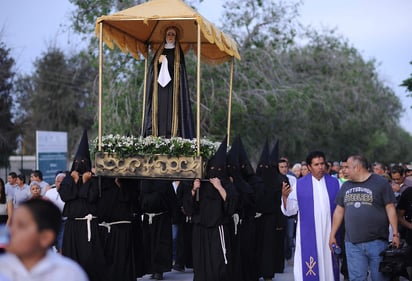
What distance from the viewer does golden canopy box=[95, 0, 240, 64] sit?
1003 centimetres

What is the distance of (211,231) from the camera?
10.6 meters

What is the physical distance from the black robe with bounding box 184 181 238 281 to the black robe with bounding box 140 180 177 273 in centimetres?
176

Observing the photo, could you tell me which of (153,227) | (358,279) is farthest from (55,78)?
(358,279)

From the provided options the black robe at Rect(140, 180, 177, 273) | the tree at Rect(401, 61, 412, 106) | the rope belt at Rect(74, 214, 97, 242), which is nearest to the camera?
the rope belt at Rect(74, 214, 97, 242)

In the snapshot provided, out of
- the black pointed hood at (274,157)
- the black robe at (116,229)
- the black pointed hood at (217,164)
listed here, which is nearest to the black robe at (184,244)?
the black pointed hood at (274,157)

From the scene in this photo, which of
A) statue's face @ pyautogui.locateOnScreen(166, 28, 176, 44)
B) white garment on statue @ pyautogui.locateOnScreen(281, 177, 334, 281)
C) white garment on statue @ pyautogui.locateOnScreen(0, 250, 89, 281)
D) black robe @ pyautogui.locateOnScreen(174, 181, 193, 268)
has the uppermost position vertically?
statue's face @ pyautogui.locateOnScreen(166, 28, 176, 44)

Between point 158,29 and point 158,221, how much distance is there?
130 inches

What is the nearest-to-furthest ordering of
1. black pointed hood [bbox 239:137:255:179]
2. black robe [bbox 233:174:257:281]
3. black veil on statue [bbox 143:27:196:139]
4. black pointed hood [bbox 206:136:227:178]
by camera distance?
black pointed hood [bbox 206:136:227:178] < black veil on statue [bbox 143:27:196:139] < black robe [bbox 233:174:257:281] < black pointed hood [bbox 239:137:255:179]

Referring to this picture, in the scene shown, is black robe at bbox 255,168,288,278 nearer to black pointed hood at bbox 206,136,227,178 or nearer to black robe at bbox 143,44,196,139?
black robe at bbox 143,44,196,139

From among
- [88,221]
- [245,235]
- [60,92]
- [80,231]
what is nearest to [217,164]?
[88,221]

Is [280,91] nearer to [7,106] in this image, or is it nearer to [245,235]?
[245,235]

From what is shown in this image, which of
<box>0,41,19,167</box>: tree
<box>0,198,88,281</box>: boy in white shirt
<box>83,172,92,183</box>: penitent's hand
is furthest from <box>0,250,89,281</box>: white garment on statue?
<box>0,41,19,167</box>: tree

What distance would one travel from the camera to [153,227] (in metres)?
12.8

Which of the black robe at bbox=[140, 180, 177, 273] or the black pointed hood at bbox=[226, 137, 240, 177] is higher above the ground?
the black pointed hood at bbox=[226, 137, 240, 177]
